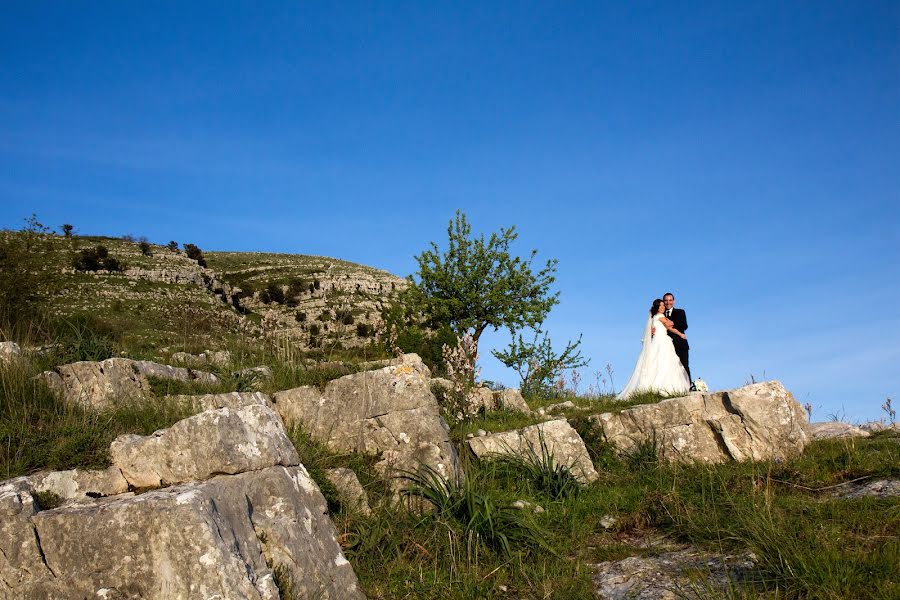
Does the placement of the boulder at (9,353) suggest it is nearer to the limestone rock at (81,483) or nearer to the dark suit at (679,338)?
the limestone rock at (81,483)

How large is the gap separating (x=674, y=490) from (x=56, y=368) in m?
8.85

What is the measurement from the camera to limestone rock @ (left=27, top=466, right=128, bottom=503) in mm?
5816

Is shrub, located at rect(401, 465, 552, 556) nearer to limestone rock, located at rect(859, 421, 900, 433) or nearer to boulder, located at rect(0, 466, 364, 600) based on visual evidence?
boulder, located at rect(0, 466, 364, 600)

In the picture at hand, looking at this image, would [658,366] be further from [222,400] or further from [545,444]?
[222,400]

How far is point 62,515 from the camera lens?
5039mm

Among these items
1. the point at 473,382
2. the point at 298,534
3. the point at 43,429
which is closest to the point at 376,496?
the point at 298,534

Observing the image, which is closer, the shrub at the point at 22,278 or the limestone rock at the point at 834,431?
the limestone rock at the point at 834,431

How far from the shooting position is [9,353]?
338 inches

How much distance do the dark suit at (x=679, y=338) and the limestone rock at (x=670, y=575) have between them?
29.7ft

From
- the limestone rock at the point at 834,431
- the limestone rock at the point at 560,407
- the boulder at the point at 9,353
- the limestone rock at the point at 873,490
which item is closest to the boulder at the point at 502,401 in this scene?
the limestone rock at the point at 560,407

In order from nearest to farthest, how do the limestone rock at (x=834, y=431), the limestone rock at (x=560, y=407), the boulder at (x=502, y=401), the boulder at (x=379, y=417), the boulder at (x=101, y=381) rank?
the boulder at (x=101, y=381), the boulder at (x=379, y=417), the limestone rock at (x=834, y=431), the boulder at (x=502, y=401), the limestone rock at (x=560, y=407)

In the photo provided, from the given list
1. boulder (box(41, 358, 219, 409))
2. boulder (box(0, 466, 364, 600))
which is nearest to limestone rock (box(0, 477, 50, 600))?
boulder (box(0, 466, 364, 600))

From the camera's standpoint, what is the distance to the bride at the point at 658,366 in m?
15.0

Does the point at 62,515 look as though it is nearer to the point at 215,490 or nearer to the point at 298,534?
the point at 215,490
